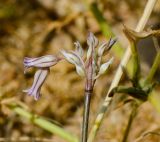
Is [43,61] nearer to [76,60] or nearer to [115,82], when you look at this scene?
[76,60]

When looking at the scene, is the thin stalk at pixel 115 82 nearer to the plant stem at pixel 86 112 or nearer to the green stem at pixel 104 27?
the plant stem at pixel 86 112

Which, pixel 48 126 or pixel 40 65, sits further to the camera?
pixel 48 126

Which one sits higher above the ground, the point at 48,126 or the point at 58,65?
the point at 58,65

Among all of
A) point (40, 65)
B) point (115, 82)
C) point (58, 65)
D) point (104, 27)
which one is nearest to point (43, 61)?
point (40, 65)

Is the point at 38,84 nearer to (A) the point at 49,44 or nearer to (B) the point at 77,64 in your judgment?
(B) the point at 77,64

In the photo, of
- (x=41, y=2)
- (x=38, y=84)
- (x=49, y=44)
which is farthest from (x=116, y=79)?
(x=41, y=2)

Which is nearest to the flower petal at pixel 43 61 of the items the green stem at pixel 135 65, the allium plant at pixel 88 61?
the allium plant at pixel 88 61

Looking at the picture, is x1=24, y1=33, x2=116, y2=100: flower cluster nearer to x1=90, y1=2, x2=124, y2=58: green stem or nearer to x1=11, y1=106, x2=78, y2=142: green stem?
x1=11, y1=106, x2=78, y2=142: green stem
